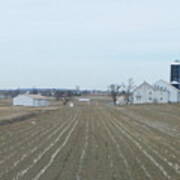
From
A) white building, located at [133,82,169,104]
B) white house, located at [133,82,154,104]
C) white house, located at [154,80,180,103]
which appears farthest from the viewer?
white house, located at [133,82,154,104]

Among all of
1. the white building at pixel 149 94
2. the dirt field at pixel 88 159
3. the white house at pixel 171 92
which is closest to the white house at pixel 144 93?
the white building at pixel 149 94

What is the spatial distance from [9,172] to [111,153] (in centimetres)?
547

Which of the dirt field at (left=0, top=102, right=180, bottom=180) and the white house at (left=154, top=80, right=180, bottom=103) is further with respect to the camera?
the white house at (left=154, top=80, right=180, bottom=103)

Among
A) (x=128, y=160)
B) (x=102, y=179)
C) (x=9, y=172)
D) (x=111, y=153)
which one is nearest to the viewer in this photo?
(x=102, y=179)

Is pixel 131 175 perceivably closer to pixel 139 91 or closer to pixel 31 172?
pixel 31 172

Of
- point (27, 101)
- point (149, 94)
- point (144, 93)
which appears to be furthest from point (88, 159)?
point (27, 101)

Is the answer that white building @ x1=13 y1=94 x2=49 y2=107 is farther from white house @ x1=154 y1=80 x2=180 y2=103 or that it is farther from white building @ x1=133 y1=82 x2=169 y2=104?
white house @ x1=154 y1=80 x2=180 y2=103

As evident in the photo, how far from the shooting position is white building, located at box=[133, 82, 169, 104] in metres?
90.7

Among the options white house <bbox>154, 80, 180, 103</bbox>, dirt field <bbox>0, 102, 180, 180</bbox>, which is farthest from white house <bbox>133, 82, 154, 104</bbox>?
dirt field <bbox>0, 102, 180, 180</bbox>

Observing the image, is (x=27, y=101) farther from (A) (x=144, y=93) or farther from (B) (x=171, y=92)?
(B) (x=171, y=92)

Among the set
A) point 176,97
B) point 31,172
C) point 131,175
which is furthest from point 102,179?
point 176,97

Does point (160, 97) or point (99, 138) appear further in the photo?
point (160, 97)

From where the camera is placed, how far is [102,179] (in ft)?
35.9

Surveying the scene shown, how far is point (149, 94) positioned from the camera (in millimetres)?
93812
